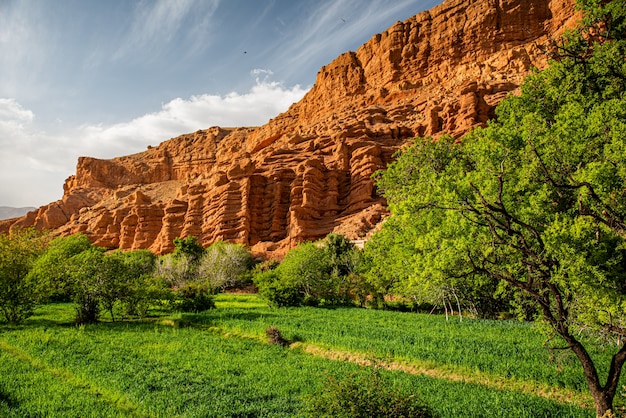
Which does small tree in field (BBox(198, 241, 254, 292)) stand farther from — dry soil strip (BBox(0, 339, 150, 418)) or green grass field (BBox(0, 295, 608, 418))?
dry soil strip (BBox(0, 339, 150, 418))

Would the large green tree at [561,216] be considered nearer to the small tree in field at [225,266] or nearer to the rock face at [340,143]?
the small tree in field at [225,266]

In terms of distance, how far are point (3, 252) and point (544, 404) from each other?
32.5 meters

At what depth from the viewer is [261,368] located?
44.7 ft

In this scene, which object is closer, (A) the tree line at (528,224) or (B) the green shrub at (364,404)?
(B) the green shrub at (364,404)

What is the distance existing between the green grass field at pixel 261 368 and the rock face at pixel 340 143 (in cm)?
4423

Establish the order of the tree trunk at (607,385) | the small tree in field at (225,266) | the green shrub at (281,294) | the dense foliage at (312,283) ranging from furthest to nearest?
the small tree in field at (225,266), the dense foliage at (312,283), the green shrub at (281,294), the tree trunk at (607,385)

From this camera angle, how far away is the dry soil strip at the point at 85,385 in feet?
32.1

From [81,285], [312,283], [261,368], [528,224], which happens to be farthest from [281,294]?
[528,224]

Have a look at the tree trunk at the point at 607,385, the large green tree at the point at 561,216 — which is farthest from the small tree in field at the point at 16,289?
the tree trunk at the point at 607,385

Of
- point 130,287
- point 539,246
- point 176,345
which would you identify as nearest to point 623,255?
point 539,246

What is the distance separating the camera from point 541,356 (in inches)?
572

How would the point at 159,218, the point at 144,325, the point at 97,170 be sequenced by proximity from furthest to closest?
the point at 97,170 < the point at 159,218 < the point at 144,325

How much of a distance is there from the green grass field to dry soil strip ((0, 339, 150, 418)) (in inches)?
1.7

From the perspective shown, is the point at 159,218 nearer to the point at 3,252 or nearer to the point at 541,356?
the point at 3,252
